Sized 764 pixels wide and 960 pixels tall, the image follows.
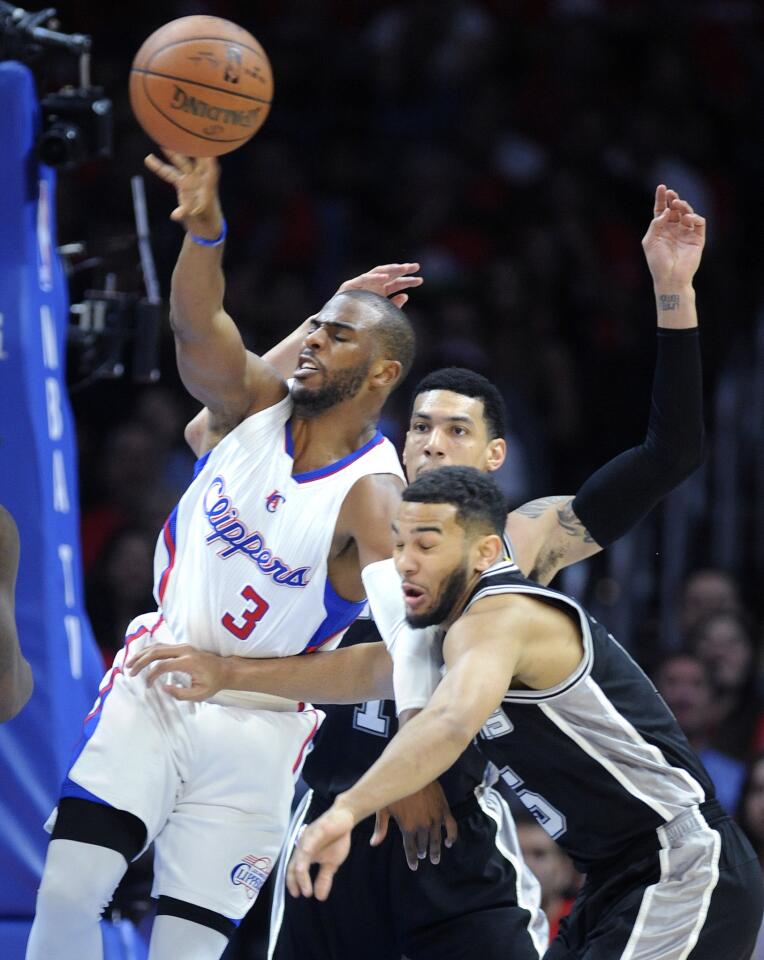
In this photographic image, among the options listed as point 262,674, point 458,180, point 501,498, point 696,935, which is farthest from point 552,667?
point 458,180

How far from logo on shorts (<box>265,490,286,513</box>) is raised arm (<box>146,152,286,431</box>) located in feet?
1.11

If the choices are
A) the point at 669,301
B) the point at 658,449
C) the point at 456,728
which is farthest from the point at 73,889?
the point at 669,301

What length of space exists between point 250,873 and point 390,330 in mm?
1633

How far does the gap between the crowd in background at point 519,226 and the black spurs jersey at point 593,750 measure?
A: 139 inches

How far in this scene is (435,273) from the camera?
10062 mm

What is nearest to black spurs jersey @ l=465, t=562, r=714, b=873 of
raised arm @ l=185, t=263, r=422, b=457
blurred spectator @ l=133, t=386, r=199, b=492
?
raised arm @ l=185, t=263, r=422, b=457

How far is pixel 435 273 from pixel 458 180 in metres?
0.99

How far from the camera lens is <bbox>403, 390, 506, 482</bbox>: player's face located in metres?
4.58

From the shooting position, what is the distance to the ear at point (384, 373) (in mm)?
4574

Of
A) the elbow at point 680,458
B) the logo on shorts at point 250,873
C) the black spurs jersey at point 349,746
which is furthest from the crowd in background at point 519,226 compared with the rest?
the logo on shorts at point 250,873

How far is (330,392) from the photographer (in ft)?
14.8

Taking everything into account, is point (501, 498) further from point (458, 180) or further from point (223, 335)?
point (458, 180)

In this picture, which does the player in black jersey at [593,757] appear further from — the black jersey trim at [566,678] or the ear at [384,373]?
the ear at [384,373]

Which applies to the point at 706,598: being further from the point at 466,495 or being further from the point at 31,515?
the point at 466,495
